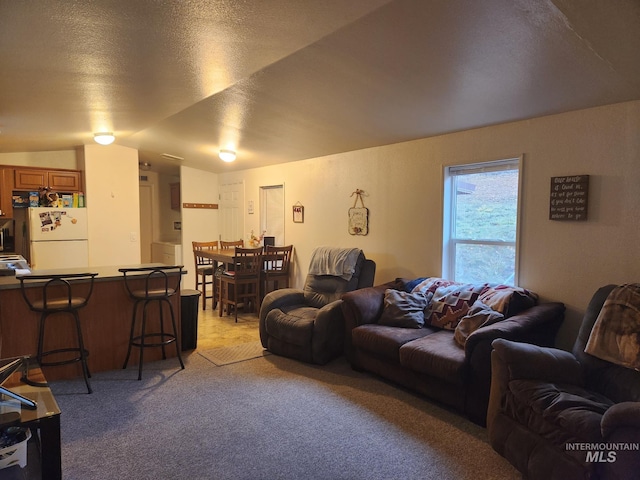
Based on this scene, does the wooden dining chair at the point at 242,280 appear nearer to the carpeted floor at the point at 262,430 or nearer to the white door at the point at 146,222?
the carpeted floor at the point at 262,430

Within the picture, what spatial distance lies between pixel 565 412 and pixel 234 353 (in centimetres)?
289

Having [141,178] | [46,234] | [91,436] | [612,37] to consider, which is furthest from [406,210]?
[141,178]

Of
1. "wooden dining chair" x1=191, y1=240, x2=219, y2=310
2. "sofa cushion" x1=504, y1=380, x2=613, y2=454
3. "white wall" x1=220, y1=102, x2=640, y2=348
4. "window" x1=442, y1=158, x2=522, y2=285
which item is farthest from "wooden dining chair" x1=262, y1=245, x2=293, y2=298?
"sofa cushion" x1=504, y1=380, x2=613, y2=454

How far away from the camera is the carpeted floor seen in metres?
2.12

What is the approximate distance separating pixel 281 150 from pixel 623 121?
3668mm

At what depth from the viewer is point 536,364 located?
220 centimetres

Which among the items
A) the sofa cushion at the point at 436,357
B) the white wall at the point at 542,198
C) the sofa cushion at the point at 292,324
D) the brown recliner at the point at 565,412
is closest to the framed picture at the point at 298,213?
the white wall at the point at 542,198

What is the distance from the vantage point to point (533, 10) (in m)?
1.88

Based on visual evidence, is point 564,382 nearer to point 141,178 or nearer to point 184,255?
point 184,255

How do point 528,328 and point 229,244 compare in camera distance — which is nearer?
point 528,328

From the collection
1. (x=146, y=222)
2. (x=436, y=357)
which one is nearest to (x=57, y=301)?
(x=436, y=357)

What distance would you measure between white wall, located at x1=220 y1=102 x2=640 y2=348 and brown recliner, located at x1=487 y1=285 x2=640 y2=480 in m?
0.43

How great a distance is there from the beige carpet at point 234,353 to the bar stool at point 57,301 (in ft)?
3.39

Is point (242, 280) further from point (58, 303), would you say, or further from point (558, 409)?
point (558, 409)
